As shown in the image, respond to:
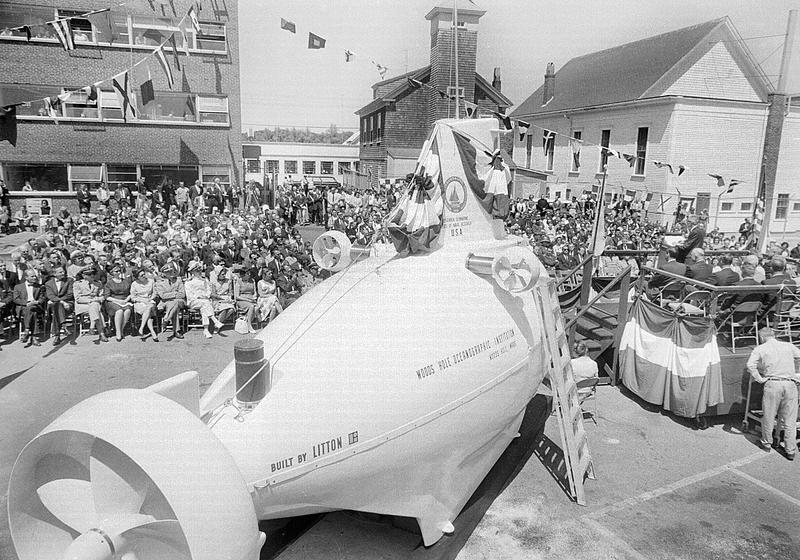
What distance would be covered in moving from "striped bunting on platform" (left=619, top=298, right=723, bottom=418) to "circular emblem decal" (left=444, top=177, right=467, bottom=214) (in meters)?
4.73

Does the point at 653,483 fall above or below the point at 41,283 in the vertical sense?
below

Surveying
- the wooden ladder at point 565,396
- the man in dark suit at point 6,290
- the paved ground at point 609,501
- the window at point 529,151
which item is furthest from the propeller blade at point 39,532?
the window at point 529,151

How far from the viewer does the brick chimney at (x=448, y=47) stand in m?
31.5

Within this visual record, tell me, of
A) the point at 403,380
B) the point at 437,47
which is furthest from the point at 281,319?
the point at 437,47

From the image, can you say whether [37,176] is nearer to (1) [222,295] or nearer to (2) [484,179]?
(1) [222,295]

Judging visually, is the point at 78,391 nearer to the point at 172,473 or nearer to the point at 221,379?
the point at 221,379

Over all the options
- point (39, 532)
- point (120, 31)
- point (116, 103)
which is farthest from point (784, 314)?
point (120, 31)

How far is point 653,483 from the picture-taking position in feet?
25.4

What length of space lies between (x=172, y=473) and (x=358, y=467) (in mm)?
1715

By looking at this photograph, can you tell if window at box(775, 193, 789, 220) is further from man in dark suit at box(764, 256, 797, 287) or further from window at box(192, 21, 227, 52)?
window at box(192, 21, 227, 52)

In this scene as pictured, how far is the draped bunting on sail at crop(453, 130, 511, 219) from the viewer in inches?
276

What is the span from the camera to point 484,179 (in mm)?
7137

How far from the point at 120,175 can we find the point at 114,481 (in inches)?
1019

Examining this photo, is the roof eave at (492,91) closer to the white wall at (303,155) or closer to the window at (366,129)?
the window at (366,129)
